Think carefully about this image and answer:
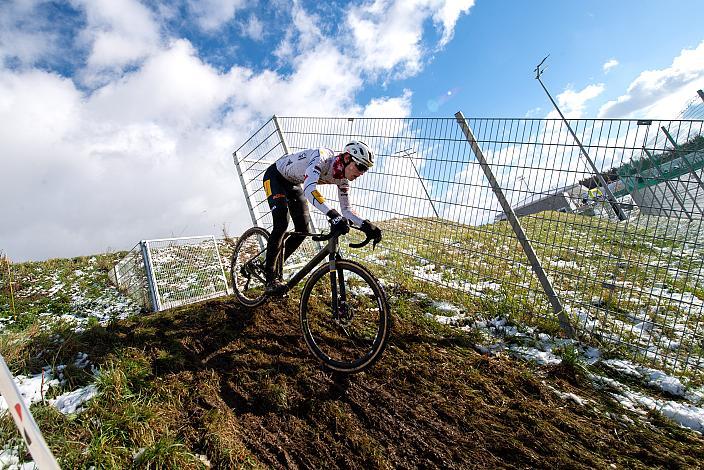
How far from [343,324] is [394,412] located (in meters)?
0.97

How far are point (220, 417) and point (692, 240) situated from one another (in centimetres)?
427

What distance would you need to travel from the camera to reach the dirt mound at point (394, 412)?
8.11 ft

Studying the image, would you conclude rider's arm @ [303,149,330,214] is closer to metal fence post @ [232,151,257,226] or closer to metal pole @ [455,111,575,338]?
metal pole @ [455,111,575,338]

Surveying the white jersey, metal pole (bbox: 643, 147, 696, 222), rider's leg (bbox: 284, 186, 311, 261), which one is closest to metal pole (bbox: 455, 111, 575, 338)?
metal pole (bbox: 643, 147, 696, 222)

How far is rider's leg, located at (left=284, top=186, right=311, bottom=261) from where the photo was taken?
4484mm

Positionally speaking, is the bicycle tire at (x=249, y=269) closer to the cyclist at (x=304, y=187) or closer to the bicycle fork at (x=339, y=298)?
the cyclist at (x=304, y=187)

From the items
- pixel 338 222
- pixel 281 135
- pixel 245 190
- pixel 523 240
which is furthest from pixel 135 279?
pixel 523 240

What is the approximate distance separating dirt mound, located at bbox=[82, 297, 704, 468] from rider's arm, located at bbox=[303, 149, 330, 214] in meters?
1.45

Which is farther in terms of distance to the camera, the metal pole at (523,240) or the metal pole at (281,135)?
the metal pole at (281,135)

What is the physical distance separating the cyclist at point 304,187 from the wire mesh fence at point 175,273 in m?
2.02

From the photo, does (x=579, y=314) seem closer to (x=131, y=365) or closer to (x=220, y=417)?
(x=220, y=417)

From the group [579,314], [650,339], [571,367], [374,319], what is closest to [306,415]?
[374,319]

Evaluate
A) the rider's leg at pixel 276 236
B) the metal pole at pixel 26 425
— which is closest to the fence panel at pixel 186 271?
the rider's leg at pixel 276 236

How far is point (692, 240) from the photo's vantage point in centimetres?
337
